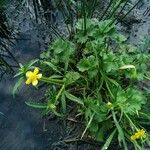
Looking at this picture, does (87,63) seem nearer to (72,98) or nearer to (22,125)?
(72,98)

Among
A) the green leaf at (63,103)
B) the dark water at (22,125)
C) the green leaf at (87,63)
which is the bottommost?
the dark water at (22,125)

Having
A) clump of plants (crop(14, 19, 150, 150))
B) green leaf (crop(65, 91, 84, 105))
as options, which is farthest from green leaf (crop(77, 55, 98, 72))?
green leaf (crop(65, 91, 84, 105))

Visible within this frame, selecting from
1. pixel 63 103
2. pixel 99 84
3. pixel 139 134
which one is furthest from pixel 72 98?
pixel 139 134

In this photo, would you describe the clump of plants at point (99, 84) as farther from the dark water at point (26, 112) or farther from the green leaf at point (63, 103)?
the dark water at point (26, 112)

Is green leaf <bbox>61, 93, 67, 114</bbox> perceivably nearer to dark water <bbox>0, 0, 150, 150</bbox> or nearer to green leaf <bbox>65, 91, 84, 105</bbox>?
green leaf <bbox>65, 91, 84, 105</bbox>

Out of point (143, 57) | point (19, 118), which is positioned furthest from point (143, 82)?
point (19, 118)

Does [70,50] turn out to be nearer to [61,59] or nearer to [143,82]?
[61,59]

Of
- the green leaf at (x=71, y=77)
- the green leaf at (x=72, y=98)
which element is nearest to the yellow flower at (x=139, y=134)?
the green leaf at (x=72, y=98)

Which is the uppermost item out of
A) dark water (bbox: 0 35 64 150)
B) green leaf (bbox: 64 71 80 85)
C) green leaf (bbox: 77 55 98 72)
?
green leaf (bbox: 77 55 98 72)

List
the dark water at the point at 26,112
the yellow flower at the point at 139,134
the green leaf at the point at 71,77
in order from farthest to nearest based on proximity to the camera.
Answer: the dark water at the point at 26,112
the green leaf at the point at 71,77
the yellow flower at the point at 139,134
